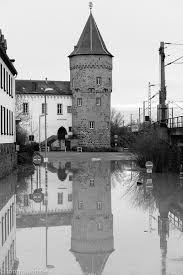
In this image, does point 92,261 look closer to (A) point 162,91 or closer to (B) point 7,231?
(B) point 7,231

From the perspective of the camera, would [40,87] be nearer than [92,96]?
No

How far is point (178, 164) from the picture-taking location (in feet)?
105

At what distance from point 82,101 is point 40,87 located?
8813 millimetres

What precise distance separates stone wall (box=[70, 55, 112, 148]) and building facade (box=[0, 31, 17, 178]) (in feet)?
145

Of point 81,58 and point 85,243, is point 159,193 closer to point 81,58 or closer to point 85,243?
point 85,243

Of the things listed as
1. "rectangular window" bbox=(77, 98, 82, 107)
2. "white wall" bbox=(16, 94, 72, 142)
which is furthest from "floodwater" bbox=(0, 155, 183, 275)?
"white wall" bbox=(16, 94, 72, 142)

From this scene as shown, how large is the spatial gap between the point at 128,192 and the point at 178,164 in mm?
10344

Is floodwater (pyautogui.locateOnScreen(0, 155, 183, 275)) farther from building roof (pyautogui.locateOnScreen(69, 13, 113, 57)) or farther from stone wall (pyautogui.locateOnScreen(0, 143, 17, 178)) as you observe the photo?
building roof (pyautogui.locateOnScreen(69, 13, 113, 57))

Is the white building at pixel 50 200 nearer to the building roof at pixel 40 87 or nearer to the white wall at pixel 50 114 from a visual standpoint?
the white wall at pixel 50 114

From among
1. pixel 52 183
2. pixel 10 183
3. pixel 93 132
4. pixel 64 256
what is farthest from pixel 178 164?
pixel 93 132

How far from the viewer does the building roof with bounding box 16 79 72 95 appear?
8631 cm

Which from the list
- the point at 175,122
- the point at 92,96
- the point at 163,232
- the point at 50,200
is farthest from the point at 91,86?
the point at 163,232

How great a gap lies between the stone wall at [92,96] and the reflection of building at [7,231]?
60.6 meters

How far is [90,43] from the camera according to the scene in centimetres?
8244
